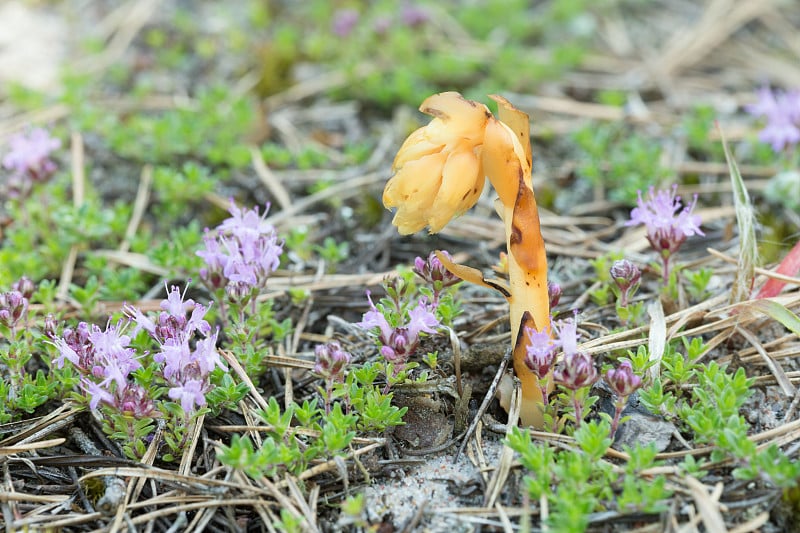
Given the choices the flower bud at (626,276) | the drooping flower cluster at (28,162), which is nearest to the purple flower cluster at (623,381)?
the flower bud at (626,276)

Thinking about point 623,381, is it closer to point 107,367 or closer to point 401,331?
point 401,331

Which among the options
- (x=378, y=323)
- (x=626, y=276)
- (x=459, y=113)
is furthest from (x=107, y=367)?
(x=626, y=276)

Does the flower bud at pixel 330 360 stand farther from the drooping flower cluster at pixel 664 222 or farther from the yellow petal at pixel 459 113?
the drooping flower cluster at pixel 664 222

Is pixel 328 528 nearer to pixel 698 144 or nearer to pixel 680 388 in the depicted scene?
pixel 680 388

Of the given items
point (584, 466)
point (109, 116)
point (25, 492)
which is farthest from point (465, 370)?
point (109, 116)

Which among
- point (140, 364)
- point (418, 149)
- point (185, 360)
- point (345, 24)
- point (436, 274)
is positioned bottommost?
point (140, 364)
